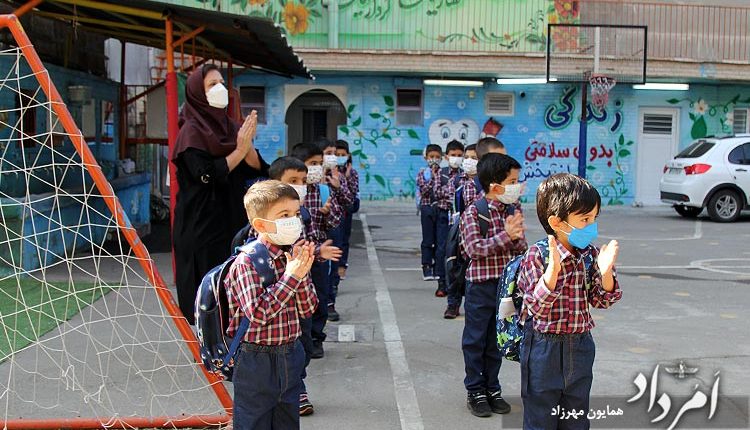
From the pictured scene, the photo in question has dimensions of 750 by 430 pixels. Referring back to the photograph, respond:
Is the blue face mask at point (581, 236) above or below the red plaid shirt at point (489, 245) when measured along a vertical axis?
above

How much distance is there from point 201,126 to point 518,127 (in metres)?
16.5

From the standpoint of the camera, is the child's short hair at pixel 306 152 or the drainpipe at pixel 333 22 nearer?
the child's short hair at pixel 306 152

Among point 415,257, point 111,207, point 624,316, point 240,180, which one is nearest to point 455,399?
point 240,180

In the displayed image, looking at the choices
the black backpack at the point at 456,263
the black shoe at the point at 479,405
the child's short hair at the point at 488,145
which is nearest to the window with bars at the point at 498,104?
the child's short hair at the point at 488,145

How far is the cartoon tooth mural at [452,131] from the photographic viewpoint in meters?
20.8

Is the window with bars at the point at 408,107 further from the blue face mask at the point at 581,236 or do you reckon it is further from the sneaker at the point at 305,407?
the blue face mask at the point at 581,236

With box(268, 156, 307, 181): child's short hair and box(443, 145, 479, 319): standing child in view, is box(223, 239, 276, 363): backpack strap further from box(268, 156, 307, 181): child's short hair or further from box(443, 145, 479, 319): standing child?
box(443, 145, 479, 319): standing child

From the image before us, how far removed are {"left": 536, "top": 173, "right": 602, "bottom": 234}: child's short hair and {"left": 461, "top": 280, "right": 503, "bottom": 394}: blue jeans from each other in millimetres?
1518

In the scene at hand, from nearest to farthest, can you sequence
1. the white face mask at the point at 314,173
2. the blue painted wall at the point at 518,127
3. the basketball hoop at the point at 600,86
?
the white face mask at the point at 314,173, the basketball hoop at the point at 600,86, the blue painted wall at the point at 518,127

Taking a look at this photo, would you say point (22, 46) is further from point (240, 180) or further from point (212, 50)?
point (212, 50)

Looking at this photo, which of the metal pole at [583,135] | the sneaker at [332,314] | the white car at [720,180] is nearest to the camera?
the sneaker at [332,314]

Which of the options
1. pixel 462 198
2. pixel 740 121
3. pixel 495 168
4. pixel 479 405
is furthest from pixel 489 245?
Result: pixel 740 121

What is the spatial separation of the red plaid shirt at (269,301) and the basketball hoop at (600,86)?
16523 mm

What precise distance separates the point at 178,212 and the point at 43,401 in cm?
141
